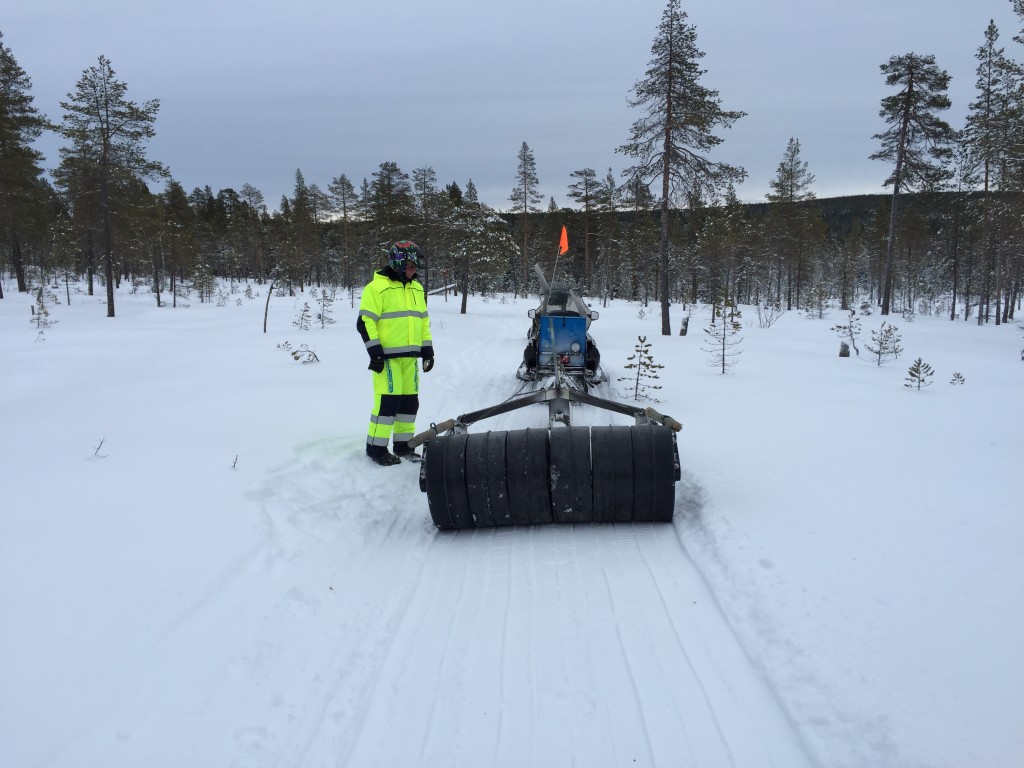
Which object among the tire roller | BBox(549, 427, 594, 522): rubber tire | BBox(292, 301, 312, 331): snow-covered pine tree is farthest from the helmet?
BBox(292, 301, 312, 331): snow-covered pine tree

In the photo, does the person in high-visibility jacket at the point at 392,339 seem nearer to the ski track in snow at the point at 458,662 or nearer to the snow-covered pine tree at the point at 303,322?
the ski track in snow at the point at 458,662

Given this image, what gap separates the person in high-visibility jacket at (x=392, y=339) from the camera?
559 cm

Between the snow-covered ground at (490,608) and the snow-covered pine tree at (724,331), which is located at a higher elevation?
the snow-covered pine tree at (724,331)

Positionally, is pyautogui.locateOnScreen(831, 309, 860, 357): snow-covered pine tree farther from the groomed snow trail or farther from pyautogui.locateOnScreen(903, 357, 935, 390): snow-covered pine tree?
the groomed snow trail

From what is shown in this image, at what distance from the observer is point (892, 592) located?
10.6 feet

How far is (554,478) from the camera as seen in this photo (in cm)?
438

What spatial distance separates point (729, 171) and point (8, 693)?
832 inches

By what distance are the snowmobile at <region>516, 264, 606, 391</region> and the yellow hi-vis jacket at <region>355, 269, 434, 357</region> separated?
371cm

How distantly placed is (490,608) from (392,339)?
3.09 metres

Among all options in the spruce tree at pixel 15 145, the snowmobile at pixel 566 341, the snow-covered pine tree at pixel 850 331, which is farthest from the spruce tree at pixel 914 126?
the spruce tree at pixel 15 145

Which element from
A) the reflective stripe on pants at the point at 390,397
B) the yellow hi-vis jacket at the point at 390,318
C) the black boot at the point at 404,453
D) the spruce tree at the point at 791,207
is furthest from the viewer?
the spruce tree at the point at 791,207

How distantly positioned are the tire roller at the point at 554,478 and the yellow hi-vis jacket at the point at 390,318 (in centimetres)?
156

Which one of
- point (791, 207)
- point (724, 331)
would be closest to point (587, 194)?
point (791, 207)

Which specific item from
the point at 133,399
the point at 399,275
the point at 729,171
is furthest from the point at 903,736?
the point at 729,171
